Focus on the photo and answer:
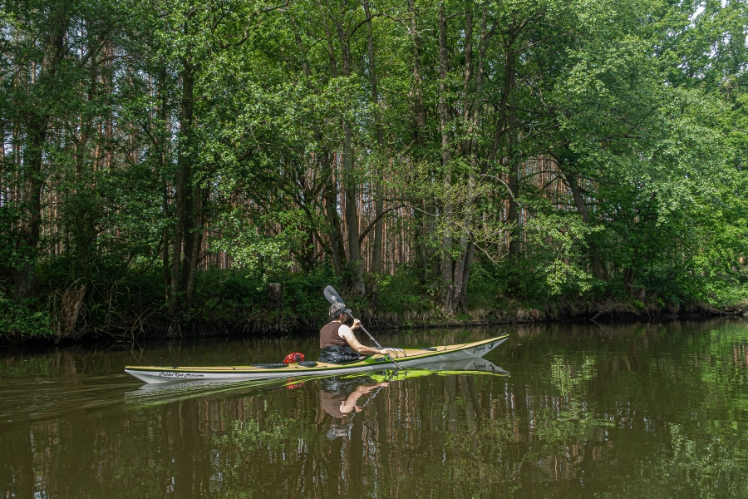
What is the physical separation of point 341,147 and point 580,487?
1349 centimetres

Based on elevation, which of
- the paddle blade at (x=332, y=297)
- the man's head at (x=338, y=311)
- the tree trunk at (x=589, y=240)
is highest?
the tree trunk at (x=589, y=240)

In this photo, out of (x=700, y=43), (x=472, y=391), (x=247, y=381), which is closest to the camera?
(x=472, y=391)

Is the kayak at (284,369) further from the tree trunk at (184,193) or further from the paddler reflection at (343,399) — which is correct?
the tree trunk at (184,193)

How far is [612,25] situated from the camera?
1725 cm

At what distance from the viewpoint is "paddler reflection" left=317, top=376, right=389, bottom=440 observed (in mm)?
5832

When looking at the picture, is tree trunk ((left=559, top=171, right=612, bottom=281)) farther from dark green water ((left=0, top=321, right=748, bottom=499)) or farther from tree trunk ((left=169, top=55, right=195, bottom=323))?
tree trunk ((left=169, top=55, right=195, bottom=323))

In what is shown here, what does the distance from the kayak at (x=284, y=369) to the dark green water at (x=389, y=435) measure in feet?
0.67

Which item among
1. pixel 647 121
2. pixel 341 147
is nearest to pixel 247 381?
pixel 341 147

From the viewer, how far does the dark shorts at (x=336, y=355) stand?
9.00 metres

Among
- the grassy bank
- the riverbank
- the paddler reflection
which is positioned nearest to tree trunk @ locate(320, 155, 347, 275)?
the grassy bank

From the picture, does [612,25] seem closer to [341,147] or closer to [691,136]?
[691,136]

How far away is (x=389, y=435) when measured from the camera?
5.42m

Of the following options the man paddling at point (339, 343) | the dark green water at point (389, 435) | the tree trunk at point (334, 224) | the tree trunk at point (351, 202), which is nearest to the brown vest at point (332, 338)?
the man paddling at point (339, 343)

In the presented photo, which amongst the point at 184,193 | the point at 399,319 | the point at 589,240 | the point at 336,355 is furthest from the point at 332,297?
the point at 589,240
